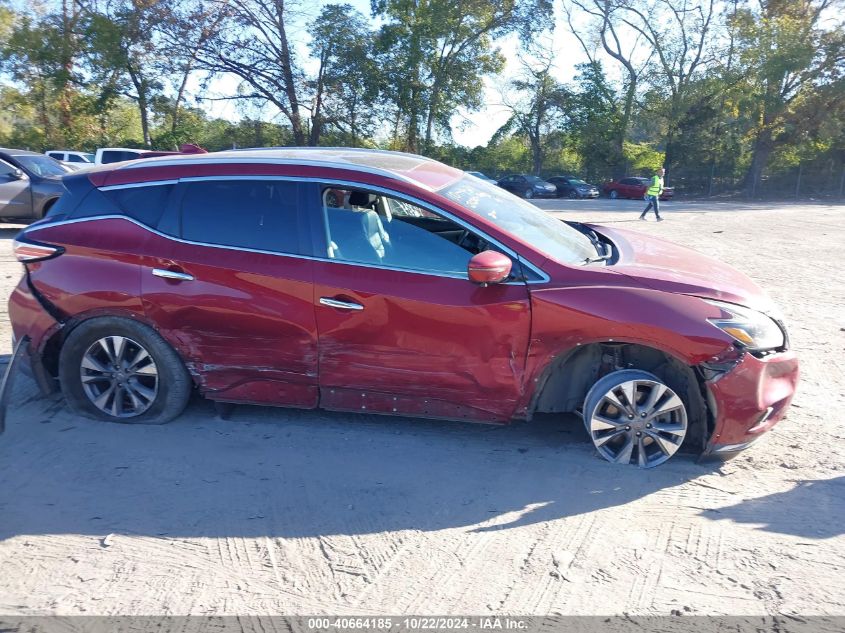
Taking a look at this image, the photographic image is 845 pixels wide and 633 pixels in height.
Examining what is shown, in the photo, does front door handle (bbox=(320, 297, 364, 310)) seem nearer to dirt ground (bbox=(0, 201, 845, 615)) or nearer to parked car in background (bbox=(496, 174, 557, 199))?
dirt ground (bbox=(0, 201, 845, 615))

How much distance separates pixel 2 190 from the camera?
12.5 m

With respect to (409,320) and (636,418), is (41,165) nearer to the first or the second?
(409,320)

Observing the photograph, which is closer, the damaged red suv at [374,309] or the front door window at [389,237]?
the damaged red suv at [374,309]

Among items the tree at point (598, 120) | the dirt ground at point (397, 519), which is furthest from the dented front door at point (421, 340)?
the tree at point (598, 120)

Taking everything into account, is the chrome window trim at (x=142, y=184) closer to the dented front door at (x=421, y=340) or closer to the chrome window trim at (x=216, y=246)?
the chrome window trim at (x=216, y=246)

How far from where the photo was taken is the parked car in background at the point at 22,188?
497 inches

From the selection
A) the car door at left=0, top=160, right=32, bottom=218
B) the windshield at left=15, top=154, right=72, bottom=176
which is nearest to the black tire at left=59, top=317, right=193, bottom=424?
the car door at left=0, top=160, right=32, bottom=218

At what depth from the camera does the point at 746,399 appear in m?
3.78

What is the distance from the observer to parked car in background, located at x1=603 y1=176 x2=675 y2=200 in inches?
1467

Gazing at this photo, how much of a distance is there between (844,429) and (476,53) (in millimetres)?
39726

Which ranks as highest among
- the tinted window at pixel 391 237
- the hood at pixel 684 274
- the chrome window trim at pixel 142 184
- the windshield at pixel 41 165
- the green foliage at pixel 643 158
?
the green foliage at pixel 643 158

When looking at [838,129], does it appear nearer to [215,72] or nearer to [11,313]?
[215,72]

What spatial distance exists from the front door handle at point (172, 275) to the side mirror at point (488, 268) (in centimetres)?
186

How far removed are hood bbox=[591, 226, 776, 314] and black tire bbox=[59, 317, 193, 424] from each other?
9.77 feet
